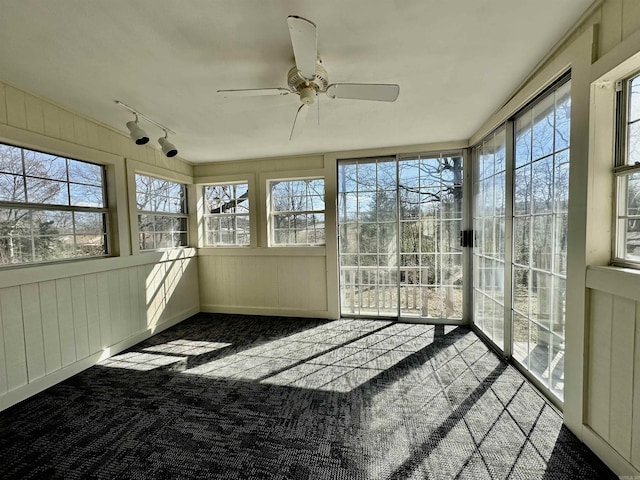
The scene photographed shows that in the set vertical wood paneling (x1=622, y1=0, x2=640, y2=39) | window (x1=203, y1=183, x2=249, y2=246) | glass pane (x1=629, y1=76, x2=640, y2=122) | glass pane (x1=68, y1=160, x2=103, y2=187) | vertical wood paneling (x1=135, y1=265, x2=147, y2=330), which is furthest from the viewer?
window (x1=203, y1=183, x2=249, y2=246)

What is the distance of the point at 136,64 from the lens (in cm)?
173

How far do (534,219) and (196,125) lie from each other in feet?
10.5

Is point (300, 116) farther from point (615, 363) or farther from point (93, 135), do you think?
point (615, 363)

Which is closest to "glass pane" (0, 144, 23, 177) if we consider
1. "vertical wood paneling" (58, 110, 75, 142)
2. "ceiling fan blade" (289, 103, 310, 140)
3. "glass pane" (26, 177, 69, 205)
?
"glass pane" (26, 177, 69, 205)

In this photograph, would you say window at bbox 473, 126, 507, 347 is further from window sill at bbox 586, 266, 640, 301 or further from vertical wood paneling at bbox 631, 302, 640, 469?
vertical wood paneling at bbox 631, 302, 640, 469

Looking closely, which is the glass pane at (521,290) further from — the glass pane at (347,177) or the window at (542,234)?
the glass pane at (347,177)

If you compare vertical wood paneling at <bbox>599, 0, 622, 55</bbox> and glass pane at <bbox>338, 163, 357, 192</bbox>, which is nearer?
vertical wood paneling at <bbox>599, 0, 622, 55</bbox>

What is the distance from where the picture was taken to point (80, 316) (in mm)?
2561

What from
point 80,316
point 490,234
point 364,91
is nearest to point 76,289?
point 80,316

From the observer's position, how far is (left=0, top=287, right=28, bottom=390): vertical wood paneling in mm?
2021

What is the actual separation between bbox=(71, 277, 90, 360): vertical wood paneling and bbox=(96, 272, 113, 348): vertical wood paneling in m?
0.15

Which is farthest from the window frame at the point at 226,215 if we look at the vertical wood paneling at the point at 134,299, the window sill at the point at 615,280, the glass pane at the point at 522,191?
the window sill at the point at 615,280

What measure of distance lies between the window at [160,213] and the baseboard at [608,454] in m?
4.33

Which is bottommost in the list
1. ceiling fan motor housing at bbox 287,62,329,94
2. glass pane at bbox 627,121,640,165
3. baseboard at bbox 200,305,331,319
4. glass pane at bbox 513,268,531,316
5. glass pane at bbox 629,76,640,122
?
baseboard at bbox 200,305,331,319
